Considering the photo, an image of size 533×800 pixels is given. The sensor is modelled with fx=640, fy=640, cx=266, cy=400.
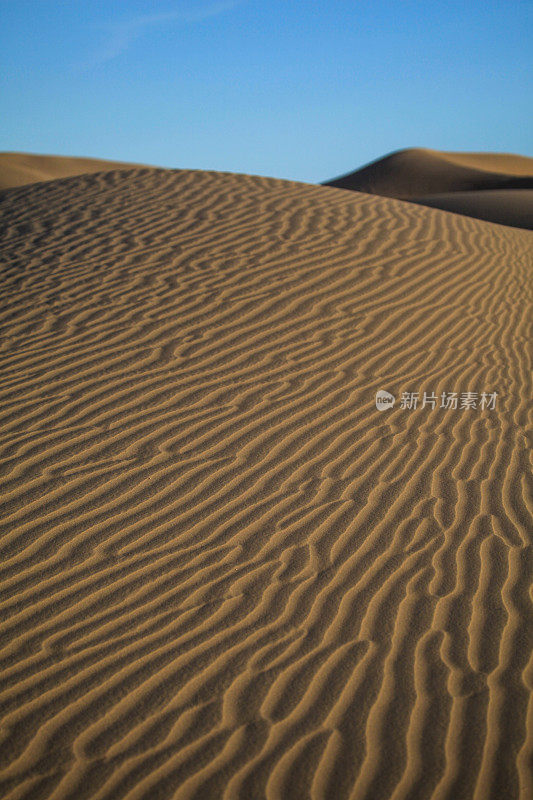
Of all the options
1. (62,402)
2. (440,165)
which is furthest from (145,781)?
(440,165)

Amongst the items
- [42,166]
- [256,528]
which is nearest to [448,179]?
[42,166]

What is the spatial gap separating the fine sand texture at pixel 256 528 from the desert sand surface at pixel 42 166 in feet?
83.5

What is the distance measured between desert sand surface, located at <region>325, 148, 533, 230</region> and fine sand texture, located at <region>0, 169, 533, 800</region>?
18.0 metres

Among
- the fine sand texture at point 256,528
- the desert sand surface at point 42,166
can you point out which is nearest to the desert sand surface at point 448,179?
the desert sand surface at point 42,166

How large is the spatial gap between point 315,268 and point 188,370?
2819mm

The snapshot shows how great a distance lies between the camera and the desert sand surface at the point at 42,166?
101 ft

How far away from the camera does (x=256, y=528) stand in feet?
13.3

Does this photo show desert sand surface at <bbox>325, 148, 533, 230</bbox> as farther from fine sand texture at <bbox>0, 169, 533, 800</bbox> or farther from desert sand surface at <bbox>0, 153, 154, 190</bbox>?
fine sand texture at <bbox>0, 169, 533, 800</bbox>

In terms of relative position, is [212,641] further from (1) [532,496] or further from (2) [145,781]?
(1) [532,496]

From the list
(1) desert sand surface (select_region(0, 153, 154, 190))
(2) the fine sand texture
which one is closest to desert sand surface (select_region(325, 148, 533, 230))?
(1) desert sand surface (select_region(0, 153, 154, 190))

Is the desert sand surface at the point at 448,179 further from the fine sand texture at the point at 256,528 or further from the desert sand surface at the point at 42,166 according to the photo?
the fine sand texture at the point at 256,528

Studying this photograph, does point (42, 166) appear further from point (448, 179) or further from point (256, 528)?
point (256, 528)

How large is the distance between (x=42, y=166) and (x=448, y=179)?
23930mm

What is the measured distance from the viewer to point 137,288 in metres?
7.17
